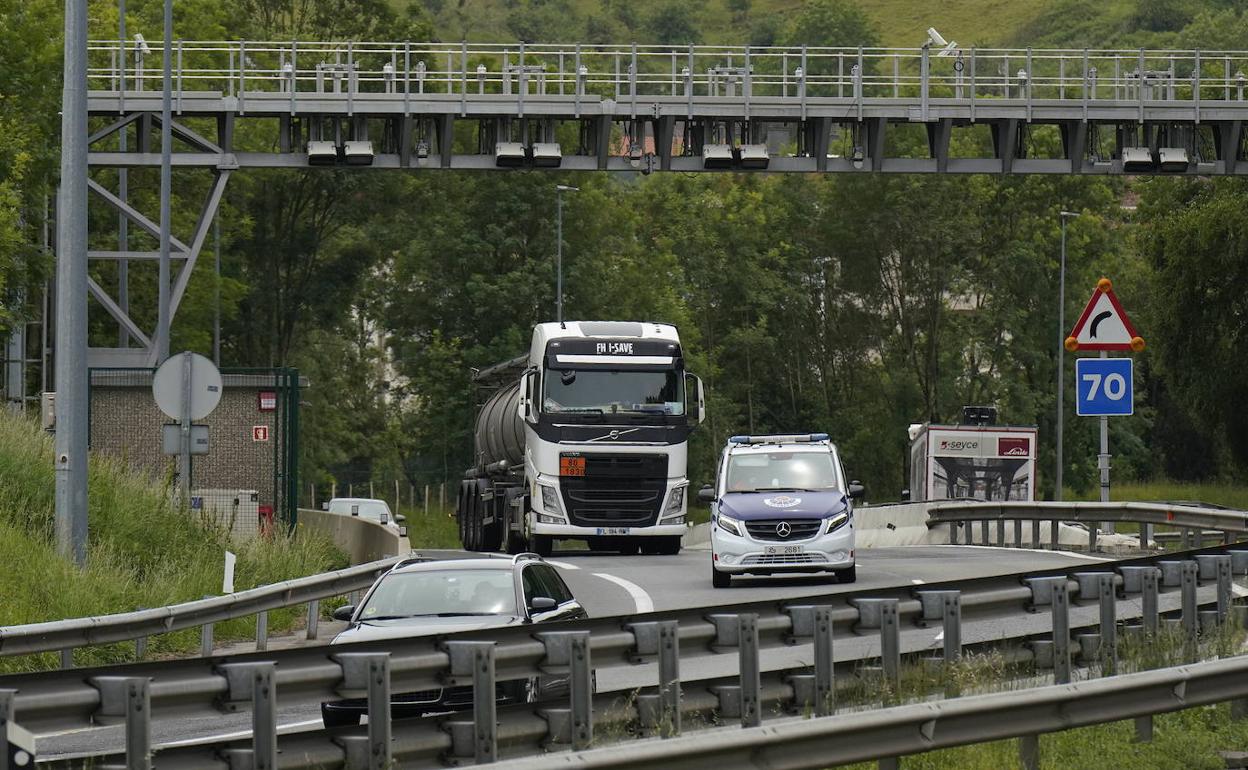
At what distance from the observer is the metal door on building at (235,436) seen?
99.4 feet

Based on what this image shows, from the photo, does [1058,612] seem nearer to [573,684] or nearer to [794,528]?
[573,684]

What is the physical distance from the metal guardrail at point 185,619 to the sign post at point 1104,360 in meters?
7.57

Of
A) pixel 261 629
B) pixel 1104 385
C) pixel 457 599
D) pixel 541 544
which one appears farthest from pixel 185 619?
pixel 541 544

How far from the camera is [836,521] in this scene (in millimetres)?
24906

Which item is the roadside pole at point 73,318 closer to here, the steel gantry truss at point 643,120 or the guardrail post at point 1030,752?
the guardrail post at point 1030,752

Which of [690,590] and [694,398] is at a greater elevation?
[694,398]

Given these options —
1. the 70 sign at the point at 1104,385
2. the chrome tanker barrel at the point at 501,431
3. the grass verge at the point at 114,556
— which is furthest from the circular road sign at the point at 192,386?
the chrome tanker barrel at the point at 501,431

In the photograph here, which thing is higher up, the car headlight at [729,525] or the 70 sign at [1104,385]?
the 70 sign at [1104,385]

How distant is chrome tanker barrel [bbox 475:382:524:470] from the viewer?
A: 36531mm

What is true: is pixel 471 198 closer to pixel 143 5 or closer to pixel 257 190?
pixel 257 190

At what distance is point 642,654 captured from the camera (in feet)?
36.0

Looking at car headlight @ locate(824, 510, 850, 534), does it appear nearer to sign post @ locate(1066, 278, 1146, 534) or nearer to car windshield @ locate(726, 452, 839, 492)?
car windshield @ locate(726, 452, 839, 492)

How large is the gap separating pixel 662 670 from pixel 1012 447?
3871 cm

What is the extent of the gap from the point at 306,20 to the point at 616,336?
50.2 meters
